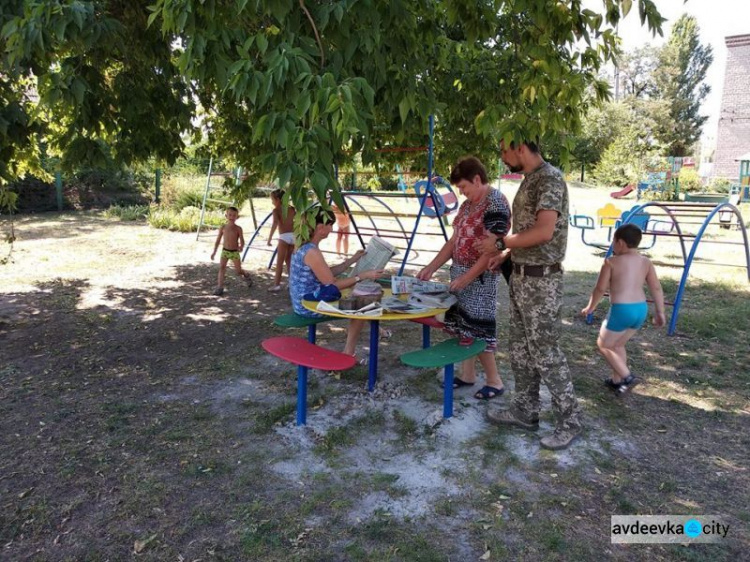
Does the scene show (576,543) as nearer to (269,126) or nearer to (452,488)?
(452,488)

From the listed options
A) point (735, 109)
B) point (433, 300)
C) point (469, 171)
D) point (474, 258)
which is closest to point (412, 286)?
point (433, 300)

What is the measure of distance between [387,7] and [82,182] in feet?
58.4

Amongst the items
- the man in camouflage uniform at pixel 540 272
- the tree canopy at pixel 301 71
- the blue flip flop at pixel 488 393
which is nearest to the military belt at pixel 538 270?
the man in camouflage uniform at pixel 540 272

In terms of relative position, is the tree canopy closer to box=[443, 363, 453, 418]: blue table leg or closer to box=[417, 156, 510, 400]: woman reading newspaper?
box=[417, 156, 510, 400]: woman reading newspaper

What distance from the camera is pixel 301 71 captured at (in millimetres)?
2482

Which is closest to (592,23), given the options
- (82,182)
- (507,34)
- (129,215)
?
(507,34)

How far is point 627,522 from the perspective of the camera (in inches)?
107

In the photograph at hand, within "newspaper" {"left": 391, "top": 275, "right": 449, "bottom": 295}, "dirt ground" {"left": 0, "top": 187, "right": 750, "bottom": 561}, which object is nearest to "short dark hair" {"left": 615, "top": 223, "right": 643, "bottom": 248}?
"dirt ground" {"left": 0, "top": 187, "right": 750, "bottom": 561}

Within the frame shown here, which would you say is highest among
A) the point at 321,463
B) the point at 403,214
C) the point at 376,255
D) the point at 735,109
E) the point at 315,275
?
the point at 735,109

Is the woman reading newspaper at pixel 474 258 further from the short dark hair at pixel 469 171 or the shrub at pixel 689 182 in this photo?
the shrub at pixel 689 182

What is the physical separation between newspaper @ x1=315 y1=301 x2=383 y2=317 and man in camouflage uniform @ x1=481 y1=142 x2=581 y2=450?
2.56 ft

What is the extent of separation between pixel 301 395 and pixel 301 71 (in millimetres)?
2036

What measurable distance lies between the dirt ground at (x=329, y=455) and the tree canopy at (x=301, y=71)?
160cm

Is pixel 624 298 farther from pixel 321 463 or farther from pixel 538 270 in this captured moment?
pixel 321 463
